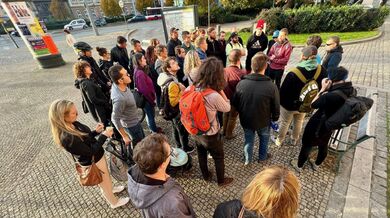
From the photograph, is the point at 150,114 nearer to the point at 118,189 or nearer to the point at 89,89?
the point at 89,89

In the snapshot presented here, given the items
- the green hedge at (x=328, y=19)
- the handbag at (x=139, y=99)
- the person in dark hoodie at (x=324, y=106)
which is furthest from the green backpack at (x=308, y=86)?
the green hedge at (x=328, y=19)

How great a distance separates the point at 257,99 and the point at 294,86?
0.85 meters

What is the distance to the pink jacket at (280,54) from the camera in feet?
16.4

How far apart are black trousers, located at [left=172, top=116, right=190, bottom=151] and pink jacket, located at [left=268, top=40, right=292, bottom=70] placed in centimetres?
330

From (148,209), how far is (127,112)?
2000mm

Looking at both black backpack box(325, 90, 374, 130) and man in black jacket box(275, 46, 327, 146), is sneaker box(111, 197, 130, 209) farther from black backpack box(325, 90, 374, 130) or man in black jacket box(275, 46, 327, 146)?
black backpack box(325, 90, 374, 130)

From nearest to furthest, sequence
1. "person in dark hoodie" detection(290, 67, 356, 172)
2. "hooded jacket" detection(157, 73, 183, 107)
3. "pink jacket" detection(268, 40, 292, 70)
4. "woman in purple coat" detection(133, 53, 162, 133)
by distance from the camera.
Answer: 1. "person in dark hoodie" detection(290, 67, 356, 172)
2. "hooded jacket" detection(157, 73, 183, 107)
3. "woman in purple coat" detection(133, 53, 162, 133)
4. "pink jacket" detection(268, 40, 292, 70)

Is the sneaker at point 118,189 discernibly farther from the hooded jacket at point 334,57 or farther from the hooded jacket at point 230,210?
the hooded jacket at point 334,57

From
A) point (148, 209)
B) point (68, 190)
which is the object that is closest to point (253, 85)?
point (148, 209)

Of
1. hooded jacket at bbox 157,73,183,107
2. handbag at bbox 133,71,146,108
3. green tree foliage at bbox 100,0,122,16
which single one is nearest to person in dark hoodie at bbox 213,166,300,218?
hooded jacket at bbox 157,73,183,107

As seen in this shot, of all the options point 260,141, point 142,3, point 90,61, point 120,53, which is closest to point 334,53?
point 260,141

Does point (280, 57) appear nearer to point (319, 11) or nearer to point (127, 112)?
point (127, 112)

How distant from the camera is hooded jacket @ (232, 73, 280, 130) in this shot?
2.68m

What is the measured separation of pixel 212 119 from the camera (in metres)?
2.54
